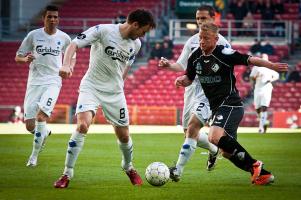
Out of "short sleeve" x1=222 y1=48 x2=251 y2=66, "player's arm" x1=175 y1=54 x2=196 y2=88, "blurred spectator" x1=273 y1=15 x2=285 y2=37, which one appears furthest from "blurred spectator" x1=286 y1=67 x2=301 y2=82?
"short sleeve" x1=222 y1=48 x2=251 y2=66

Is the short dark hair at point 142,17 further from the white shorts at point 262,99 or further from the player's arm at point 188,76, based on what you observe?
the white shorts at point 262,99

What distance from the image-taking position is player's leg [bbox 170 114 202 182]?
1159 cm

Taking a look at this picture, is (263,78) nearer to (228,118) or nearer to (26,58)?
(26,58)

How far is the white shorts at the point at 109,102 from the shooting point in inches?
436

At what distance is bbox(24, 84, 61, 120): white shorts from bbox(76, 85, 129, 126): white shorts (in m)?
3.38

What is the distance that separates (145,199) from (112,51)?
236 centimetres

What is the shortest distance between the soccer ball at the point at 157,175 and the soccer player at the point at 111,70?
1.03ft

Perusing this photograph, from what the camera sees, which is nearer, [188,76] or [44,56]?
[188,76]

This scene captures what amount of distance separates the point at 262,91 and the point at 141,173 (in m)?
15.4

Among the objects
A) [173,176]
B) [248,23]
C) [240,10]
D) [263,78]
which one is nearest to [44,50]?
[173,176]

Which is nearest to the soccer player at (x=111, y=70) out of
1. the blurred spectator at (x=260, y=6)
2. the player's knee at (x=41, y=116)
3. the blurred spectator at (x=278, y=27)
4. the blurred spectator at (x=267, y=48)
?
the player's knee at (x=41, y=116)

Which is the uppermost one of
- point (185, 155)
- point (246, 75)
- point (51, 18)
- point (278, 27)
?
point (51, 18)

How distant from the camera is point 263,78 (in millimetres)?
28188

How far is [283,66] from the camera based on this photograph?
10617 millimetres
